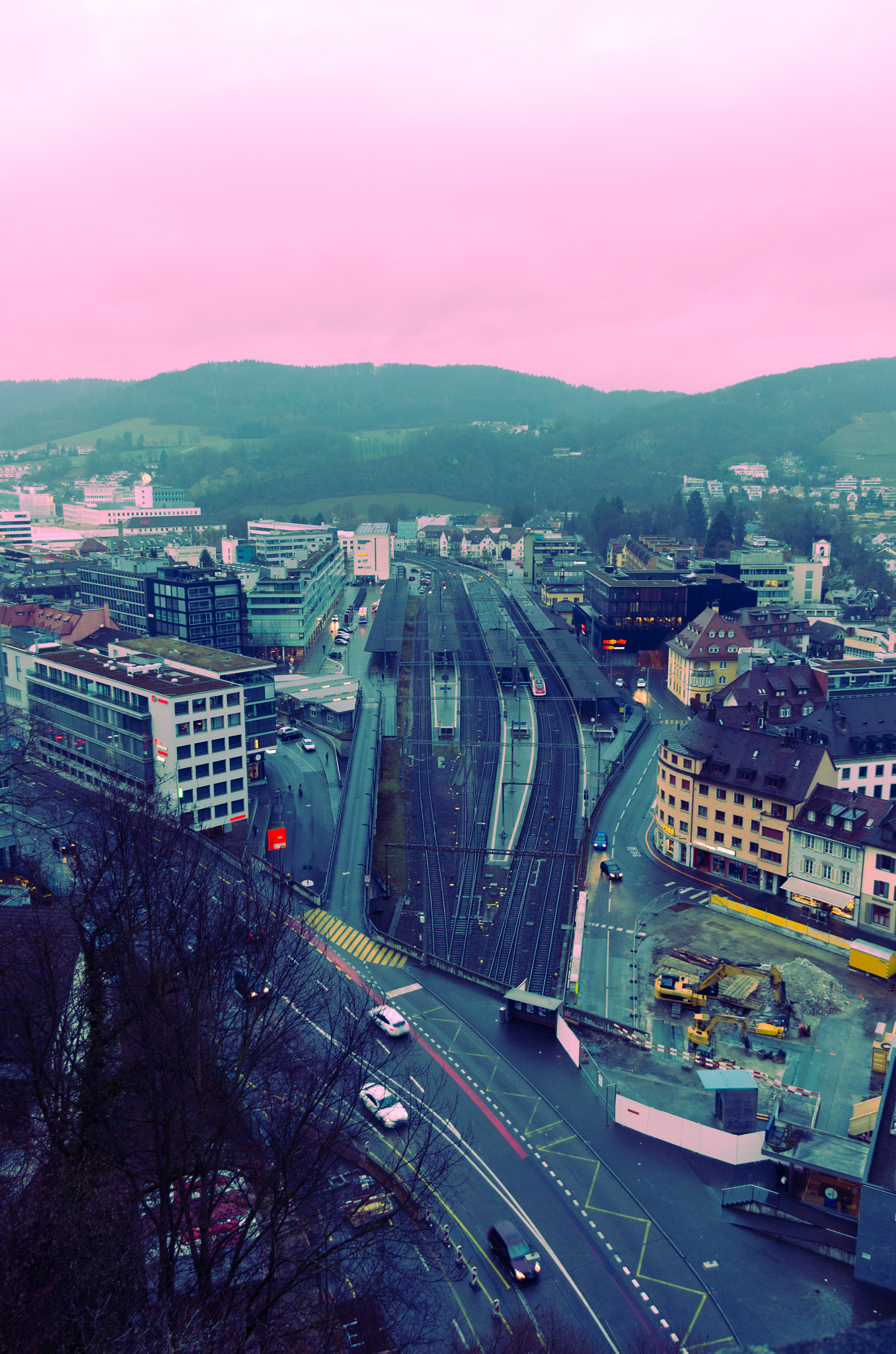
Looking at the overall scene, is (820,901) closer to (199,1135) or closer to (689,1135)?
(689,1135)

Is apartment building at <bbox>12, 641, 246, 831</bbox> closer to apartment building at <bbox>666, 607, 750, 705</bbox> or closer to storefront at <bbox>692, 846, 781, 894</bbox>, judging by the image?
storefront at <bbox>692, 846, 781, 894</bbox>

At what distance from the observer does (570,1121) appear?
3428cm

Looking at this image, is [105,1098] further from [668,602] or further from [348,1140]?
[668,602]

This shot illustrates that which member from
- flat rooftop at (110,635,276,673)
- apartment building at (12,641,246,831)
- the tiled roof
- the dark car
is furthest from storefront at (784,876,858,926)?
flat rooftop at (110,635,276,673)

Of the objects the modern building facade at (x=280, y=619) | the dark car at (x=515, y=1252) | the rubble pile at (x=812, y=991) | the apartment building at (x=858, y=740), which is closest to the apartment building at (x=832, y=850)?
the apartment building at (x=858, y=740)

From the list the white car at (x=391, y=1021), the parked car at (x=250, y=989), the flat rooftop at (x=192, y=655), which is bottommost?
the white car at (x=391, y=1021)

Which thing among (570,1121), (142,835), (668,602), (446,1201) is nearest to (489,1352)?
(446,1201)

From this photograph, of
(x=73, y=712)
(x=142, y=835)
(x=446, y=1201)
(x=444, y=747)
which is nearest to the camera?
(x=446, y=1201)

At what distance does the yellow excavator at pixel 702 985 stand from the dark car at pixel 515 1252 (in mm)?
16700

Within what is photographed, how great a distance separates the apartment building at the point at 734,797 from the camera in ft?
180

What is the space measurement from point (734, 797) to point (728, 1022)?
59.2 feet

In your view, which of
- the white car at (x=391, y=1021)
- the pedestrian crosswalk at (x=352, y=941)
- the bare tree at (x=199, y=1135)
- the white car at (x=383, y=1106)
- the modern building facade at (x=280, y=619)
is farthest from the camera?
the modern building facade at (x=280, y=619)

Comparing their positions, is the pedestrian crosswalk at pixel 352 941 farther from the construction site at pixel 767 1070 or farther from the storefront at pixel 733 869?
the storefront at pixel 733 869

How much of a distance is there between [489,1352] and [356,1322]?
356cm
